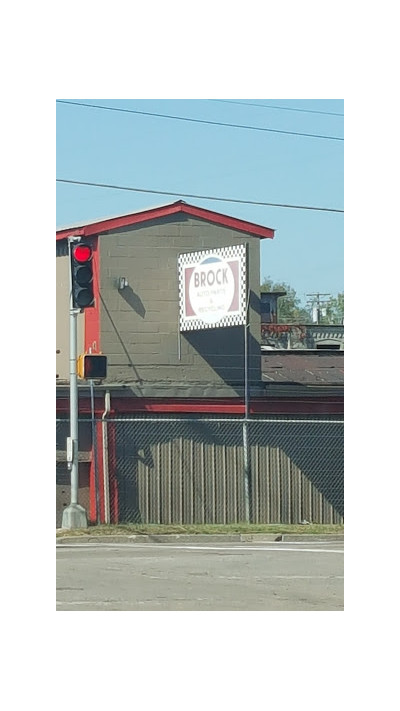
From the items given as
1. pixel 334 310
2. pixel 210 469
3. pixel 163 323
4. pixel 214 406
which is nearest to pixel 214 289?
pixel 163 323

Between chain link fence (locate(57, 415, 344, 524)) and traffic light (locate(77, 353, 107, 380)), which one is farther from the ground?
traffic light (locate(77, 353, 107, 380))

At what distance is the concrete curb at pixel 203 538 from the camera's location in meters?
17.6

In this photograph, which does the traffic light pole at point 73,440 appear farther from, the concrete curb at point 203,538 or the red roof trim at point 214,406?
the red roof trim at point 214,406

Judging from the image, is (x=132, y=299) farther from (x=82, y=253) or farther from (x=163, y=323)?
(x=82, y=253)

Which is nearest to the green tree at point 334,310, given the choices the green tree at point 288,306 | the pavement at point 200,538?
the green tree at point 288,306

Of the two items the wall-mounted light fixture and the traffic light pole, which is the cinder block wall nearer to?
the wall-mounted light fixture

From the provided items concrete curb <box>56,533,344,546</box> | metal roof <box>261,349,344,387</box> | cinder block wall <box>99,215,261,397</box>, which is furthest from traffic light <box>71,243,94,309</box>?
metal roof <box>261,349,344,387</box>

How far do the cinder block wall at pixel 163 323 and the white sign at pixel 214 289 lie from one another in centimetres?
30

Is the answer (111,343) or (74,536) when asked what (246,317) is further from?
(74,536)

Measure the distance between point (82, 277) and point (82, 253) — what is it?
339 mm

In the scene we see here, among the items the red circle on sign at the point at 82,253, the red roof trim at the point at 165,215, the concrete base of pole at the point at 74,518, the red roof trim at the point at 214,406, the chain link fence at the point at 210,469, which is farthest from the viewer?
the red roof trim at the point at 165,215

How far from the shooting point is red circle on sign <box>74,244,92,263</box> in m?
16.0

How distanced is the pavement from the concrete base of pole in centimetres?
60
